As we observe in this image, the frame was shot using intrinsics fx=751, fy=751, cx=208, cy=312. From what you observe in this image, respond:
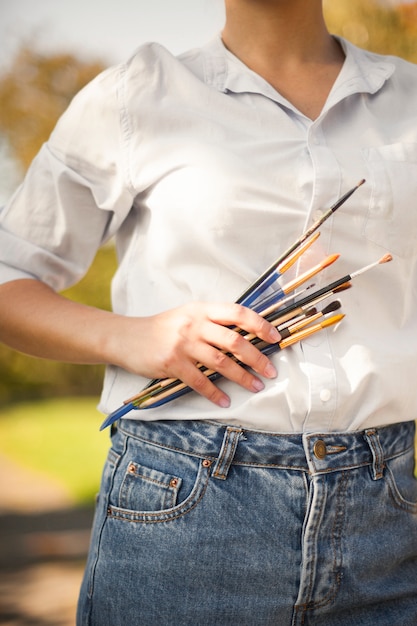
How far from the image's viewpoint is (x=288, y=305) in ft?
3.51

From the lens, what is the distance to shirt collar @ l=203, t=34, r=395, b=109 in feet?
3.72

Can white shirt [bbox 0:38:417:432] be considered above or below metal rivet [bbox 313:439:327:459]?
above

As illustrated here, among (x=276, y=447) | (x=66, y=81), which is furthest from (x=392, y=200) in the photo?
(x=66, y=81)

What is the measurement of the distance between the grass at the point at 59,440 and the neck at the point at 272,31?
3.38 m

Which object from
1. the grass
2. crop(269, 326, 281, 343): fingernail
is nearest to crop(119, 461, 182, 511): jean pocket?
crop(269, 326, 281, 343): fingernail

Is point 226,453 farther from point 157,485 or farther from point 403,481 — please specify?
point 403,481

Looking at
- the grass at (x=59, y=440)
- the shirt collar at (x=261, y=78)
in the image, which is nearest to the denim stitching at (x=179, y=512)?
the shirt collar at (x=261, y=78)

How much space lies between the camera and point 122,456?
1122 mm

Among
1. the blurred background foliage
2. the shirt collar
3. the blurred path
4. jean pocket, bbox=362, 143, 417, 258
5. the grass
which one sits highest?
the shirt collar

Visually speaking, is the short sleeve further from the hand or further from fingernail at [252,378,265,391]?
fingernail at [252,378,265,391]

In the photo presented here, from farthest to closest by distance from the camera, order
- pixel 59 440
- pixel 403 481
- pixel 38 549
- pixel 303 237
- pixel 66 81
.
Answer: pixel 59 440, pixel 66 81, pixel 38 549, pixel 403 481, pixel 303 237

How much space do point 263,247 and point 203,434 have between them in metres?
0.28

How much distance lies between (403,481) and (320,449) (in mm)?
181

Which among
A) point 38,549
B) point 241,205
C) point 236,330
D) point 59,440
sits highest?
point 241,205
